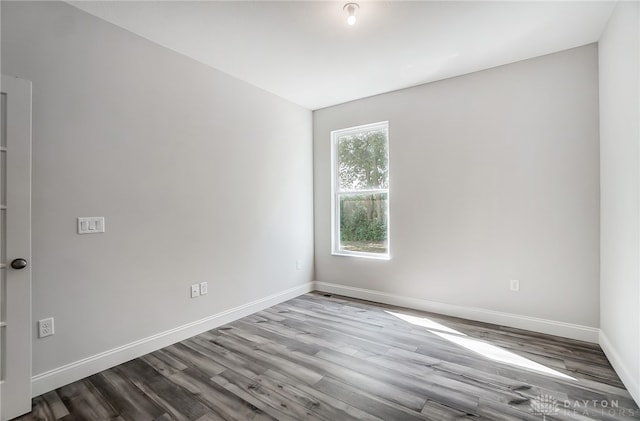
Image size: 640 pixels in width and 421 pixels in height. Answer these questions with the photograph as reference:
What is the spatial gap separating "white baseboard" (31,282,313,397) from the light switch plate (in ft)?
3.11

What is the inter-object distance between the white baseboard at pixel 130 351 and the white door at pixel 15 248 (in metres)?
0.23

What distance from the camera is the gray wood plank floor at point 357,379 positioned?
5.94ft

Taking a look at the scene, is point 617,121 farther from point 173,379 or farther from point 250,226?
point 173,379

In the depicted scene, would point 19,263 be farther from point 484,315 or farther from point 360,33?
point 484,315

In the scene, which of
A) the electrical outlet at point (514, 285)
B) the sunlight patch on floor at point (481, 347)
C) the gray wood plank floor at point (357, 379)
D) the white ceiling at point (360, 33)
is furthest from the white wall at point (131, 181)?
the electrical outlet at point (514, 285)

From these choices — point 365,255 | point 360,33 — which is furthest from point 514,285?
point 360,33

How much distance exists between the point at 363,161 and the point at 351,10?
213 centimetres

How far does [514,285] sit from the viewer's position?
304 cm

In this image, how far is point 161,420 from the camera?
1755 mm

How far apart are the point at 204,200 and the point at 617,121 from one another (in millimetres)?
3508

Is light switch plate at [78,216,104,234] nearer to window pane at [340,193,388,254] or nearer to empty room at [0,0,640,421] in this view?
empty room at [0,0,640,421]

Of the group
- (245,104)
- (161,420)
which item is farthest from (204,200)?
A: (161,420)

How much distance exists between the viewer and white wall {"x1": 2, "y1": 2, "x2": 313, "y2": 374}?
6.72 ft

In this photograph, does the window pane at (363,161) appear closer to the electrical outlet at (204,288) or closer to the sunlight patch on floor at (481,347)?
the sunlight patch on floor at (481,347)
